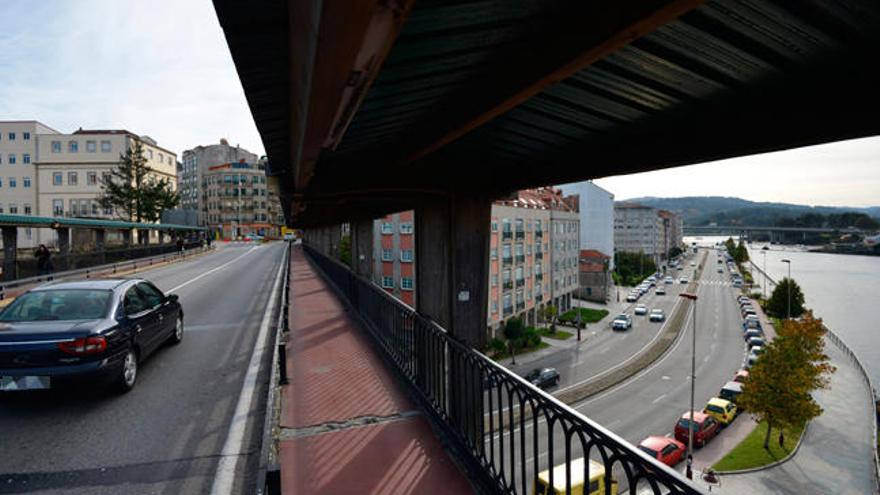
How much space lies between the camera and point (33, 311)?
570 centimetres

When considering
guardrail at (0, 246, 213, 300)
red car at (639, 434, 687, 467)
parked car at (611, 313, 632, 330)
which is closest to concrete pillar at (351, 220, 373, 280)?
guardrail at (0, 246, 213, 300)

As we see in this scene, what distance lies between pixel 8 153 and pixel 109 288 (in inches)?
2976

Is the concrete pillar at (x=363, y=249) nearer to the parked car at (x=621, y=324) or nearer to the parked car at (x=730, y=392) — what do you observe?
the parked car at (x=730, y=392)

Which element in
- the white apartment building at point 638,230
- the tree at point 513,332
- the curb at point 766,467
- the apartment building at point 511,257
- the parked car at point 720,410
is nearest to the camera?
the curb at point 766,467

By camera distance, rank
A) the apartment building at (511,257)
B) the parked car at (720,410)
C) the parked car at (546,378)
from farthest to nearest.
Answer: the apartment building at (511,257) < the parked car at (546,378) < the parked car at (720,410)

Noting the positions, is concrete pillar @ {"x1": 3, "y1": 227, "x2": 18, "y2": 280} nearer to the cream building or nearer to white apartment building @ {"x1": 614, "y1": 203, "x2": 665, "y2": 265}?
the cream building

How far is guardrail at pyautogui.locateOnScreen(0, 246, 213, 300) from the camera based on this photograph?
17.0 metres

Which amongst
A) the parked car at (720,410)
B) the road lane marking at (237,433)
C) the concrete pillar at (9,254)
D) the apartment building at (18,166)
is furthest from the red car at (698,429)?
the apartment building at (18,166)

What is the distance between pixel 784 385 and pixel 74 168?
7908 centimetres

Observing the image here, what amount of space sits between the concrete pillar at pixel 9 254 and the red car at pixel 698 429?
107ft

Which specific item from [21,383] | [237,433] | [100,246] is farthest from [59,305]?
[100,246]

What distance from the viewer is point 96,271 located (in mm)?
24125

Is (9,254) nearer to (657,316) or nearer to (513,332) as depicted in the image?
(513,332)

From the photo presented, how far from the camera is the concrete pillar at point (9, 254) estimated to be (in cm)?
1831
